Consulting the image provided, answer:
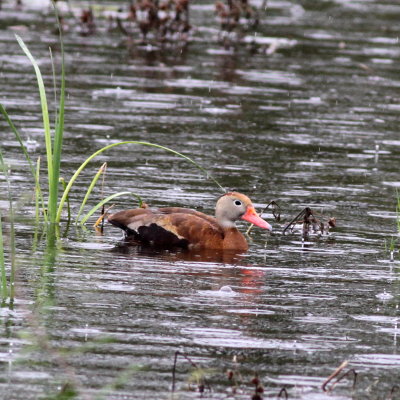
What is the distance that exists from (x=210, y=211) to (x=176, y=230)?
1400mm

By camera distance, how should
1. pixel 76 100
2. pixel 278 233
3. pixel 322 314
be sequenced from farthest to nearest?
pixel 76 100
pixel 278 233
pixel 322 314

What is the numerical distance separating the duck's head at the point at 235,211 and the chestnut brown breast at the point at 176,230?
11 cm

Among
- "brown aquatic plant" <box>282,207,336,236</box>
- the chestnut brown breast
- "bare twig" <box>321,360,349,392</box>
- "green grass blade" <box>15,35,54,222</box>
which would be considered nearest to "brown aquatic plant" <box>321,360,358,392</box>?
"bare twig" <box>321,360,349,392</box>

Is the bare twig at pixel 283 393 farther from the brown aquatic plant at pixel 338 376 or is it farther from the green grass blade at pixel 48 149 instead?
the green grass blade at pixel 48 149

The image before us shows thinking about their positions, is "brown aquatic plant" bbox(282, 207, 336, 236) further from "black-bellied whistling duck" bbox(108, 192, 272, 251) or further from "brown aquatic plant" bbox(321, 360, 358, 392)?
"brown aquatic plant" bbox(321, 360, 358, 392)

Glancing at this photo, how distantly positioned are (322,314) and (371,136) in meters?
7.97

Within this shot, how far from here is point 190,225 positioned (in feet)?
33.4

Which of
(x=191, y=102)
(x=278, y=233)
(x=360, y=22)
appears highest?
(x=360, y=22)

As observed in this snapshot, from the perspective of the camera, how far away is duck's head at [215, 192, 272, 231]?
10391mm

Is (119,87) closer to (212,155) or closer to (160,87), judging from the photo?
(160,87)

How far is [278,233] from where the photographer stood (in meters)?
10.9

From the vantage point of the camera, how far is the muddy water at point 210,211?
22.6 ft

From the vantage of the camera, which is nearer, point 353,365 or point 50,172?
point 353,365

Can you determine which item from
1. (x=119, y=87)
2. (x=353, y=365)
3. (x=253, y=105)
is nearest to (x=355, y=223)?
(x=353, y=365)
